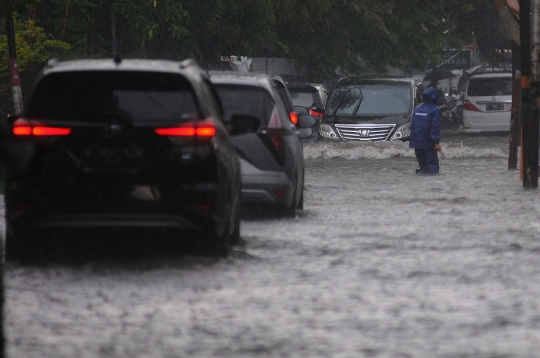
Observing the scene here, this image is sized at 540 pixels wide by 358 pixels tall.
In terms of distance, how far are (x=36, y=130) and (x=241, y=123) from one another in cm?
203

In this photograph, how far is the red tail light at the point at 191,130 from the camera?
28.2 feet

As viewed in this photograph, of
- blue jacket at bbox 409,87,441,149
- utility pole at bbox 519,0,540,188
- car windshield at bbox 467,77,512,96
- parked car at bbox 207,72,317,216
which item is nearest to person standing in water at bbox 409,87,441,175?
blue jacket at bbox 409,87,441,149

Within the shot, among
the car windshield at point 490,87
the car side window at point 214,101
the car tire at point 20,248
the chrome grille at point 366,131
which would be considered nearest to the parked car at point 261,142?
the car side window at point 214,101

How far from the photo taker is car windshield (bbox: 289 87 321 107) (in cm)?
2983

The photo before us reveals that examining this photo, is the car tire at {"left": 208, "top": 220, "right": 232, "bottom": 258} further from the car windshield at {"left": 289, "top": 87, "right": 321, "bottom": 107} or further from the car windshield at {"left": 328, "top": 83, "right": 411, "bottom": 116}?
the car windshield at {"left": 289, "top": 87, "right": 321, "bottom": 107}

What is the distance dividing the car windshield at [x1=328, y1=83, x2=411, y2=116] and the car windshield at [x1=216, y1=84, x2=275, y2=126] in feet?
47.4

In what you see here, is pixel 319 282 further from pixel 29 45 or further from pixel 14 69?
pixel 29 45

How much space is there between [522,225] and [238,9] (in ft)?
64.9

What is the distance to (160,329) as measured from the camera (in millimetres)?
6504

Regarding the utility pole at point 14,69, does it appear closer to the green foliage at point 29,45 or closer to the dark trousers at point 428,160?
the green foliage at point 29,45

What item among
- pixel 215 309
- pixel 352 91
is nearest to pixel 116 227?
pixel 215 309

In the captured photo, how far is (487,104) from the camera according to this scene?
3419cm

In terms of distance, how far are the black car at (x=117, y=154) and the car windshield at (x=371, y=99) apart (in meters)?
18.2

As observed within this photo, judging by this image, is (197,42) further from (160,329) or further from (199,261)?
(160,329)
